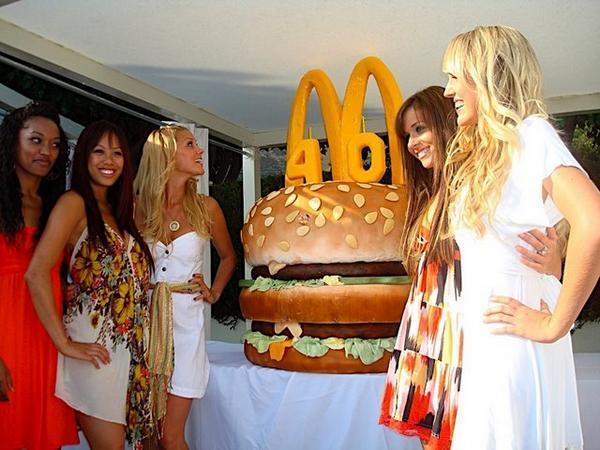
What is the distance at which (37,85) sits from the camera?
5496 mm

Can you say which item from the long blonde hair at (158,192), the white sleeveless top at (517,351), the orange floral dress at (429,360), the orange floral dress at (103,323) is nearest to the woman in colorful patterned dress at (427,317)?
the orange floral dress at (429,360)

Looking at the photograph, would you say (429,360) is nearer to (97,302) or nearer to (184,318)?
(97,302)

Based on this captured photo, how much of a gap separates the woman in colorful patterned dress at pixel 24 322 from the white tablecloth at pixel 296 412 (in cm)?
88

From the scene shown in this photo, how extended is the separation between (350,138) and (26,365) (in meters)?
1.95

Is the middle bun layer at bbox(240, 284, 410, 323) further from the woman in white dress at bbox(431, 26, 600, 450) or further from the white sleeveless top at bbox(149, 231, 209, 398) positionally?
the woman in white dress at bbox(431, 26, 600, 450)

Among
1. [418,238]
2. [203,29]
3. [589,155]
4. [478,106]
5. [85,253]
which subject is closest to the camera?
[478,106]

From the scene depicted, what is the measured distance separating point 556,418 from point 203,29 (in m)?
2.68

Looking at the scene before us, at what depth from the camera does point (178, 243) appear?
272cm

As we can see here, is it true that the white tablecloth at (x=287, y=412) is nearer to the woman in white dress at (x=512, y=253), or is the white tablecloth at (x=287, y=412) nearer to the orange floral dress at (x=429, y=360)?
the orange floral dress at (x=429, y=360)

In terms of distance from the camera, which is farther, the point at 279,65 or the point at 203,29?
the point at 279,65

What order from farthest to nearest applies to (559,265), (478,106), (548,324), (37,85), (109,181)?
(37,85), (109,181), (559,265), (478,106), (548,324)

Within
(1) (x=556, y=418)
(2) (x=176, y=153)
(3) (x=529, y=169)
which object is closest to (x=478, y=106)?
(3) (x=529, y=169)

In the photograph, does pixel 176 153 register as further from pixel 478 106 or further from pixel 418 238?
pixel 478 106

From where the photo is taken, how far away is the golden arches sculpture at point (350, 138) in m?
3.18
